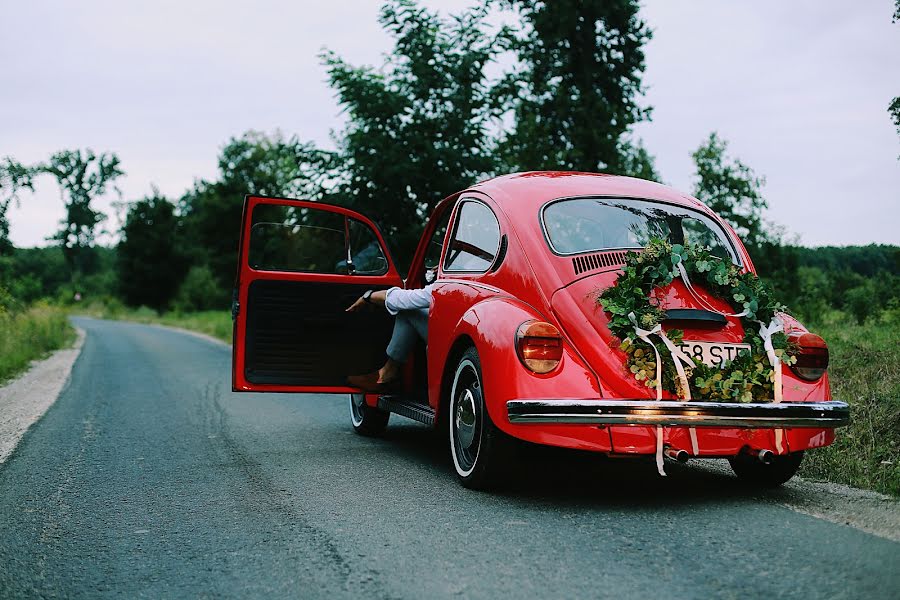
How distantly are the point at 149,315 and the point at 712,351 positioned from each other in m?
62.6

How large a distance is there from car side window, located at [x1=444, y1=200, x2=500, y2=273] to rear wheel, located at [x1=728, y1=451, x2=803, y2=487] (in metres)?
1.89

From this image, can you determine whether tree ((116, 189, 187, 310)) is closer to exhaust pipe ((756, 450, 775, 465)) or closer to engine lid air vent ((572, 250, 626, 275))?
engine lid air vent ((572, 250, 626, 275))

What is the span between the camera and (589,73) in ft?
91.1

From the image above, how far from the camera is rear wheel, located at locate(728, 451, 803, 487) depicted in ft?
15.6

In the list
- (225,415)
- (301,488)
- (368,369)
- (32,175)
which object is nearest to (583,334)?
(301,488)

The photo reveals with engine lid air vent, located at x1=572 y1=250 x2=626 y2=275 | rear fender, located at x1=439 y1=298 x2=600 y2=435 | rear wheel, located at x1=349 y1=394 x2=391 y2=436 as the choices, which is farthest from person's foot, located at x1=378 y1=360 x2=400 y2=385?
engine lid air vent, located at x1=572 y1=250 x2=626 y2=275

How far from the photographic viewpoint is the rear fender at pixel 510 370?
4.32 metres

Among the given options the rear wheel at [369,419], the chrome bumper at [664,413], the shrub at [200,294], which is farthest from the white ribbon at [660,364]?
the shrub at [200,294]

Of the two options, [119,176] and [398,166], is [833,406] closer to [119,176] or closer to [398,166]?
[398,166]

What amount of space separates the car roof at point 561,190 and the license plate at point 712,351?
1.35m

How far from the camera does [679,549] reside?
357 centimetres

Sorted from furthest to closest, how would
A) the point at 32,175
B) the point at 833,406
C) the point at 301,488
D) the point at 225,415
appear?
1. the point at 32,175
2. the point at 225,415
3. the point at 301,488
4. the point at 833,406

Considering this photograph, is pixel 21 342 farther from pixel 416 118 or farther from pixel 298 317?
pixel 298 317

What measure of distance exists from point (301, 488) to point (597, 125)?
75.3 ft
